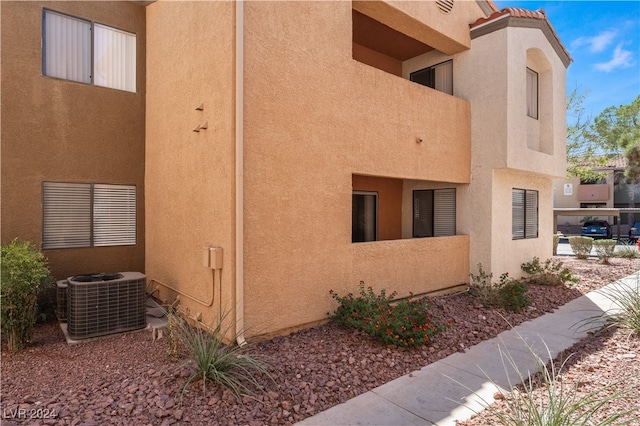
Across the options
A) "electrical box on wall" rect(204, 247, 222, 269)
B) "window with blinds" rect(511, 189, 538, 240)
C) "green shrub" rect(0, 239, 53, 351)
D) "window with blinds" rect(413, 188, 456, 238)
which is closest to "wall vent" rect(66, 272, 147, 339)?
"green shrub" rect(0, 239, 53, 351)

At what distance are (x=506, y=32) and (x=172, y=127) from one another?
26.0ft

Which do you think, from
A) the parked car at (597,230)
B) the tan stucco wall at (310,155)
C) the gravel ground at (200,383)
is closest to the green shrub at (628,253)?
the parked car at (597,230)

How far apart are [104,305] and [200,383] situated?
2724mm

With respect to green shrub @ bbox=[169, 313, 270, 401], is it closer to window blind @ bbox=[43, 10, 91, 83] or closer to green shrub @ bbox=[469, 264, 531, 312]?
green shrub @ bbox=[469, 264, 531, 312]

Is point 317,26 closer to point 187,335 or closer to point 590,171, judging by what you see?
point 187,335

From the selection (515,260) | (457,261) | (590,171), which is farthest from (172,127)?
(590,171)

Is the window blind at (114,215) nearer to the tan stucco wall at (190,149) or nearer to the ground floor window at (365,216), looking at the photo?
the tan stucco wall at (190,149)

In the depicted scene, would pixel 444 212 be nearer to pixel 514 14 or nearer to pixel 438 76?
pixel 438 76

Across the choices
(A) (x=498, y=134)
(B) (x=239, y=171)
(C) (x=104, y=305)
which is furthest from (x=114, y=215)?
(A) (x=498, y=134)

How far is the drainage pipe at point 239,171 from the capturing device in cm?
514

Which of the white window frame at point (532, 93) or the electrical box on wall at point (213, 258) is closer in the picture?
the electrical box on wall at point (213, 258)

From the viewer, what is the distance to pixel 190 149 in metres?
6.29

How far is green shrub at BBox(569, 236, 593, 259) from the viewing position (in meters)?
15.3

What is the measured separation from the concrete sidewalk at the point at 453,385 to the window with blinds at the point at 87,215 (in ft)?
19.9
